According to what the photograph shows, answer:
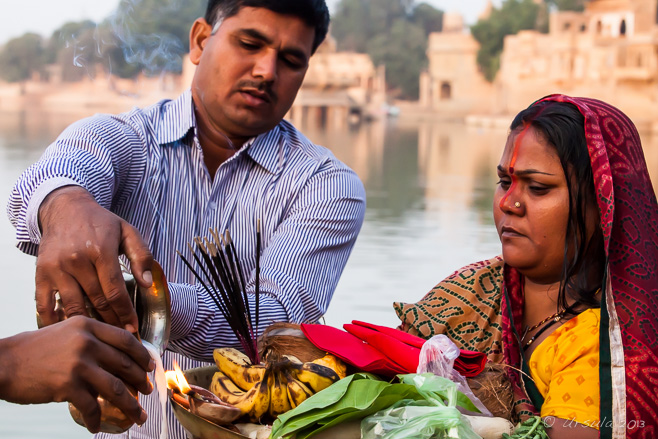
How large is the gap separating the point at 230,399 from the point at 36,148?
1978 cm

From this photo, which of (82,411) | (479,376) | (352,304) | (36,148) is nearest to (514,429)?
(479,376)

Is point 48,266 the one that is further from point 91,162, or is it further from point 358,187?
point 358,187

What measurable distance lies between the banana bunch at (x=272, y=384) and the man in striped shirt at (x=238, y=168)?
1.10 ft

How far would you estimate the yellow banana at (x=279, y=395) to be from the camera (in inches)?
57.1

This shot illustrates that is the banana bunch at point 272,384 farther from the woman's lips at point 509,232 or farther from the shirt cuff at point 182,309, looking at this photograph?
the woman's lips at point 509,232

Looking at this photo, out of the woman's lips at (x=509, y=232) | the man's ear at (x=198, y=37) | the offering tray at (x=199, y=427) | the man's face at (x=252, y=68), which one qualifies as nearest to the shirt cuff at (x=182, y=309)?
the offering tray at (x=199, y=427)

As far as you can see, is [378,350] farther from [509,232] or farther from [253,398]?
[509,232]

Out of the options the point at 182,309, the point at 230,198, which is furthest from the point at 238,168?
the point at 182,309

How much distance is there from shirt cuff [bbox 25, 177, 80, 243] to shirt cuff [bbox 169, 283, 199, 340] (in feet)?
0.91

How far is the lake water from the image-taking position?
6.02m

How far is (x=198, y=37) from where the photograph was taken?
236cm

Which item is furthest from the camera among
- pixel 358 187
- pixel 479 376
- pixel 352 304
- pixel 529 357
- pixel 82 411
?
pixel 352 304

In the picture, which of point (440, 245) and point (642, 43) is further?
point (642, 43)

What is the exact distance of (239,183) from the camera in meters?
2.22
